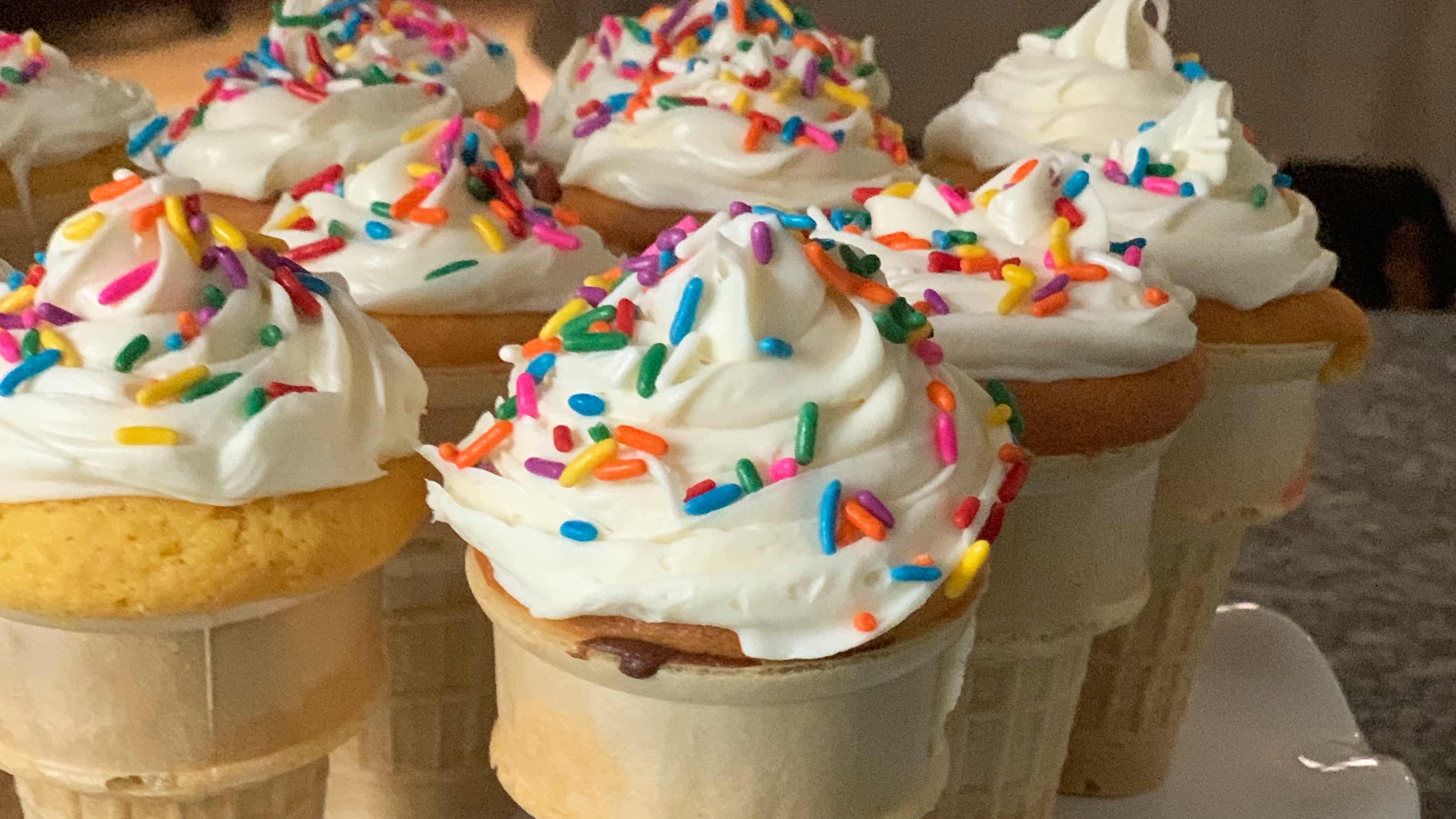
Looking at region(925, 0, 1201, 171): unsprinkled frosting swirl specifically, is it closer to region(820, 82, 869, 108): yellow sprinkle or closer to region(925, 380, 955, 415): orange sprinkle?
region(820, 82, 869, 108): yellow sprinkle

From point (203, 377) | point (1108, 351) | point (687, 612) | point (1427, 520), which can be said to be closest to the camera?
point (687, 612)

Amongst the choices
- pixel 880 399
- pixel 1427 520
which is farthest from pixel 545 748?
pixel 1427 520

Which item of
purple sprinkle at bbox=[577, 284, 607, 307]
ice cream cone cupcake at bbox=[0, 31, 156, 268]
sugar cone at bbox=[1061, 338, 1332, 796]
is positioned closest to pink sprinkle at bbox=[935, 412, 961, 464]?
purple sprinkle at bbox=[577, 284, 607, 307]

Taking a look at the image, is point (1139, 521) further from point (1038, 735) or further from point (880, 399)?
point (880, 399)

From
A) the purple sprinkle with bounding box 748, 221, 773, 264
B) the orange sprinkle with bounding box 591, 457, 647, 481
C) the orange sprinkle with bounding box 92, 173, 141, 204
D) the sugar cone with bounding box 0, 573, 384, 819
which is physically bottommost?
the sugar cone with bounding box 0, 573, 384, 819

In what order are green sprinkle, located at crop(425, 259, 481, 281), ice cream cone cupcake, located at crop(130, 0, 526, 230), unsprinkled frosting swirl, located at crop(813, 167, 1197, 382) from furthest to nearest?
1. ice cream cone cupcake, located at crop(130, 0, 526, 230)
2. green sprinkle, located at crop(425, 259, 481, 281)
3. unsprinkled frosting swirl, located at crop(813, 167, 1197, 382)

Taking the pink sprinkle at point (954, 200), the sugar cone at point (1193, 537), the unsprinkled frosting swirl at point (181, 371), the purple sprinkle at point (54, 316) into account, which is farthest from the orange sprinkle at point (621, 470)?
the sugar cone at point (1193, 537)

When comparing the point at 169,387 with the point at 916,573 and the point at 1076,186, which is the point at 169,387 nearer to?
the point at 916,573
